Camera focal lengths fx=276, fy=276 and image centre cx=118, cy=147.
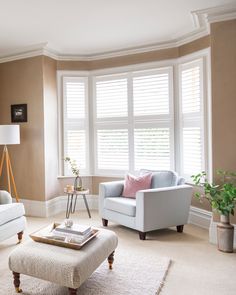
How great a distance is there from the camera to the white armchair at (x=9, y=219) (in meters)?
3.23

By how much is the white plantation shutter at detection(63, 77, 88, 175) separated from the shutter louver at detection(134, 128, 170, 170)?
103 centimetres

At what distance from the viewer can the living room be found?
326cm

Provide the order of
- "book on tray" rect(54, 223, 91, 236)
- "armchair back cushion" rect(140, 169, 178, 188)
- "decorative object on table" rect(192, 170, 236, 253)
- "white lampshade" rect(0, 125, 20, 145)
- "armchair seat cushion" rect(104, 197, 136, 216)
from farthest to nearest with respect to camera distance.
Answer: "white lampshade" rect(0, 125, 20, 145)
"armchair back cushion" rect(140, 169, 178, 188)
"armchair seat cushion" rect(104, 197, 136, 216)
"decorative object on table" rect(192, 170, 236, 253)
"book on tray" rect(54, 223, 91, 236)

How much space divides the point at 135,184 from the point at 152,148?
91 cm

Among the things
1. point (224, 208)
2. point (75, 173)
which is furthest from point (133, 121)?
point (224, 208)

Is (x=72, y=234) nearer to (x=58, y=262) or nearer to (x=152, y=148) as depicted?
(x=58, y=262)

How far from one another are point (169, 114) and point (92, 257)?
2943mm

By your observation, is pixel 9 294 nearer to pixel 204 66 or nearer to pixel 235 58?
pixel 235 58

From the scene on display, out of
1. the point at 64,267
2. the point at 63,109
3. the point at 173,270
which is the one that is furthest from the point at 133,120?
the point at 64,267

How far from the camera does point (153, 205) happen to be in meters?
3.60

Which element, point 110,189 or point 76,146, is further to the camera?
point 76,146

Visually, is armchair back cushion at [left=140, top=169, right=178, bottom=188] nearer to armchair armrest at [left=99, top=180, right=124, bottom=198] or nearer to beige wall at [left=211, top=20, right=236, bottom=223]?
armchair armrest at [left=99, top=180, right=124, bottom=198]

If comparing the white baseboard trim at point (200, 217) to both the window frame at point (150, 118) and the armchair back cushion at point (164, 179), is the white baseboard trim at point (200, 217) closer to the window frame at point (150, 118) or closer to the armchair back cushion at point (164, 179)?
the window frame at point (150, 118)

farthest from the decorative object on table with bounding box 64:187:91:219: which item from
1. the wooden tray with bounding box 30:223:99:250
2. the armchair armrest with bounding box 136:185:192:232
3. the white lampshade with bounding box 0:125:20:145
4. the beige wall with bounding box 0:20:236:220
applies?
the wooden tray with bounding box 30:223:99:250
